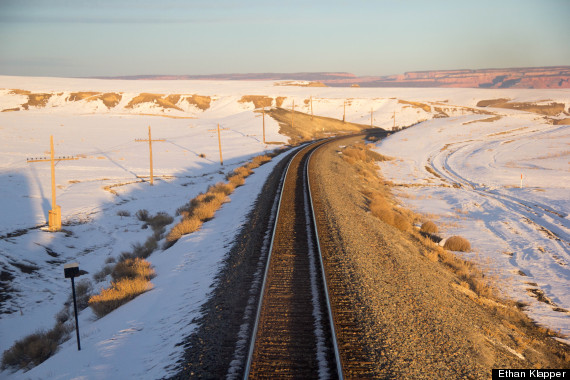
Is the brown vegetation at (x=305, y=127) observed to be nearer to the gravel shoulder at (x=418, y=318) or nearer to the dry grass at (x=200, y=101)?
the dry grass at (x=200, y=101)

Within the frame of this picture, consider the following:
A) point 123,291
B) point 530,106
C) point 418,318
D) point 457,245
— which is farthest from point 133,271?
point 530,106

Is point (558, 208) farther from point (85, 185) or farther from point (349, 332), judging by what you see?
point (85, 185)

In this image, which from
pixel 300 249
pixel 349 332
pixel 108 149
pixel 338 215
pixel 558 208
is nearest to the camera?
pixel 349 332

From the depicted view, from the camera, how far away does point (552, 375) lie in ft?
27.0

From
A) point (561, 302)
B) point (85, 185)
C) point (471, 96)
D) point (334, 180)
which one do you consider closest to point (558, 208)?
point (334, 180)

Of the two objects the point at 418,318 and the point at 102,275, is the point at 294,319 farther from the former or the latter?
the point at 102,275

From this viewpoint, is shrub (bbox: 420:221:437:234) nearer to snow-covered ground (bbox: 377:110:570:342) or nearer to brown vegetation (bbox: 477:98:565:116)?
snow-covered ground (bbox: 377:110:570:342)

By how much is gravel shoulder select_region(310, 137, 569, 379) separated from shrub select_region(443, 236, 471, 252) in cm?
291

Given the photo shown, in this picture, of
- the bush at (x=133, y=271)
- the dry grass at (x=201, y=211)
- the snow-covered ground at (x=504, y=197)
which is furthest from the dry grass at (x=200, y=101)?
the bush at (x=133, y=271)

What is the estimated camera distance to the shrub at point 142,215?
90.2 feet

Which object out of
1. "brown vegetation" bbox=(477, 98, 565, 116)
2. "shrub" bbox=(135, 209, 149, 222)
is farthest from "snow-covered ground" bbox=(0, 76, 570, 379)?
"brown vegetation" bbox=(477, 98, 565, 116)

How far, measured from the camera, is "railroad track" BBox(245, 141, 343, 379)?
6.93 metres

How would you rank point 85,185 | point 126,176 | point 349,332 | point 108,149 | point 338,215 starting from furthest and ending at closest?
point 108,149 < point 126,176 < point 85,185 < point 338,215 < point 349,332

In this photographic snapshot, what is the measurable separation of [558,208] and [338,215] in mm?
20496
